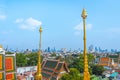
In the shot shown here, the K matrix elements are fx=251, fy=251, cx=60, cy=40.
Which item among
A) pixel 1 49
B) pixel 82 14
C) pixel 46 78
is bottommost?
pixel 46 78

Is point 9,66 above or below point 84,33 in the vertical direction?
below

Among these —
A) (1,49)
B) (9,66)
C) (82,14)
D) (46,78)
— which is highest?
(82,14)

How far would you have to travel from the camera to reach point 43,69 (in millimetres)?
58031

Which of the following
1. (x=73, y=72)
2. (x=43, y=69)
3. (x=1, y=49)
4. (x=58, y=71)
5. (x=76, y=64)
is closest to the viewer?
(x=1, y=49)

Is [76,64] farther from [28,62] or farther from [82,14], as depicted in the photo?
[82,14]

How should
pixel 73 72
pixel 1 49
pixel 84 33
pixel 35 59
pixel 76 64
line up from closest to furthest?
1. pixel 84 33
2. pixel 1 49
3. pixel 73 72
4. pixel 76 64
5. pixel 35 59

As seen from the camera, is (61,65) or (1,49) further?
(61,65)

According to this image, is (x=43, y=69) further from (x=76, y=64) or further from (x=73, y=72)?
(x=73, y=72)

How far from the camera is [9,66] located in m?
27.9

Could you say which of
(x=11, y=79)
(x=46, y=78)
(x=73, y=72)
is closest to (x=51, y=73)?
(x=46, y=78)

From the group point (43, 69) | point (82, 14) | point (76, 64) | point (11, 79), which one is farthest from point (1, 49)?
point (76, 64)

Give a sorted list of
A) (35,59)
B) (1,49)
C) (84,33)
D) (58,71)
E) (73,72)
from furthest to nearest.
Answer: (35,59)
(58,71)
(73,72)
(1,49)
(84,33)

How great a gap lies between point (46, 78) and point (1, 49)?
2857 centimetres

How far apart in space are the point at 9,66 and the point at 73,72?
1457cm
